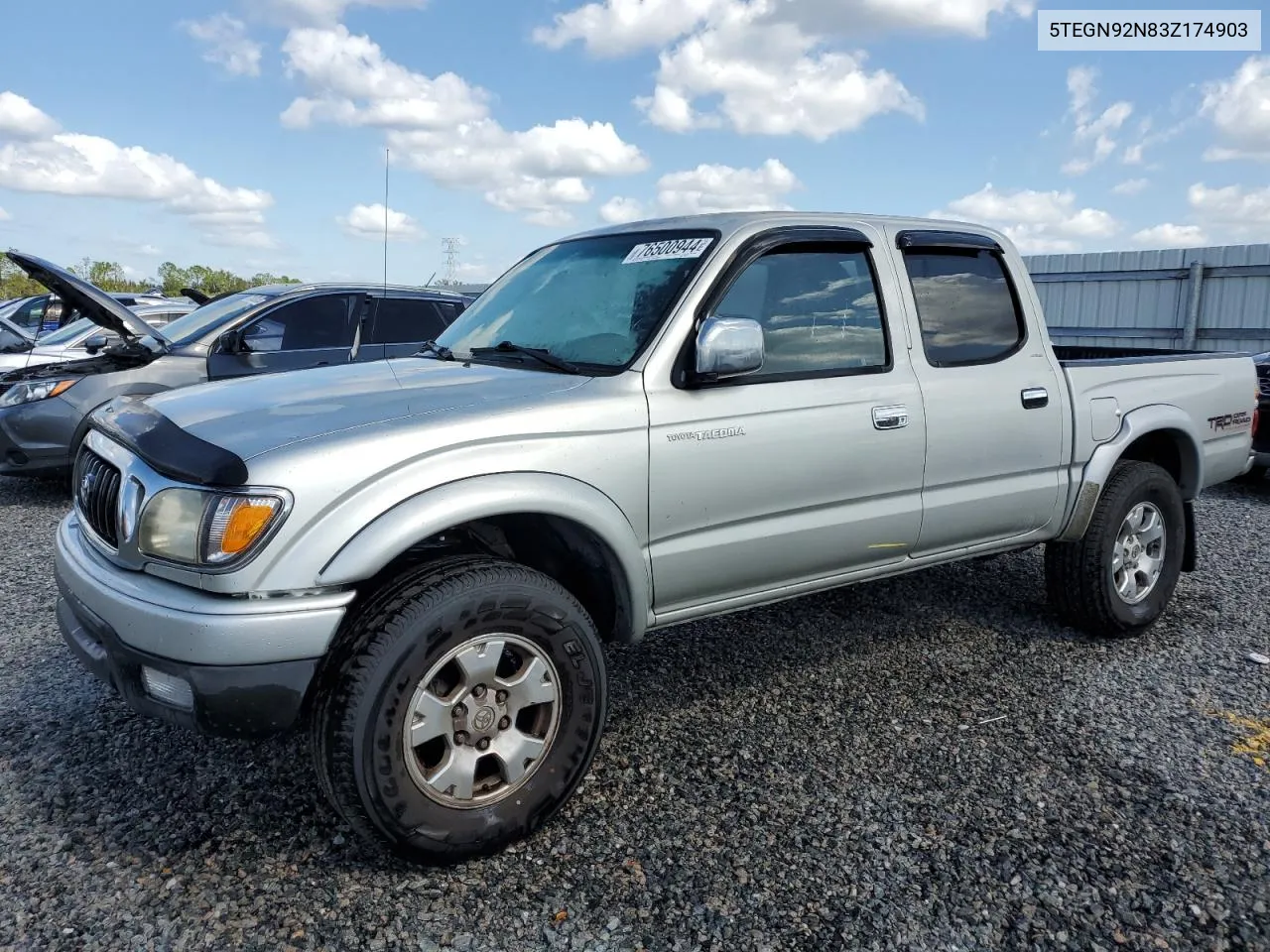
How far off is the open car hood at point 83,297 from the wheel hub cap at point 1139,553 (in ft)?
18.4

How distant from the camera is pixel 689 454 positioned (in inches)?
125

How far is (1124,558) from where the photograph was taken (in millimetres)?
4672

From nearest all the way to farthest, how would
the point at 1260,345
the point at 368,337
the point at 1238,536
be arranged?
the point at 1238,536, the point at 368,337, the point at 1260,345

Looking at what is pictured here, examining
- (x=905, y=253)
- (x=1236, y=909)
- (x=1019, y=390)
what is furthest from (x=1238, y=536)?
(x=1236, y=909)

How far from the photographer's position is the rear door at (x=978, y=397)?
12.6ft

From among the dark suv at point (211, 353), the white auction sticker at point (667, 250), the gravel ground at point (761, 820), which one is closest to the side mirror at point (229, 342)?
the dark suv at point (211, 353)

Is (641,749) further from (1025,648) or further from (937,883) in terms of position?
(1025,648)

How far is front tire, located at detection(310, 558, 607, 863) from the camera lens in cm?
258

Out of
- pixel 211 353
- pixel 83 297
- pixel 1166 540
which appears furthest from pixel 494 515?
pixel 211 353

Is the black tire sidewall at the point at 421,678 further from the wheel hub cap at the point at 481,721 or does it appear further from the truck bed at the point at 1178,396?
the truck bed at the point at 1178,396

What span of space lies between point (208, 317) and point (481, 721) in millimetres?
6464

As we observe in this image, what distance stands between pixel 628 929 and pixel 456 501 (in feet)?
3.92

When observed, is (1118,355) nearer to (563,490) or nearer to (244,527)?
(563,490)

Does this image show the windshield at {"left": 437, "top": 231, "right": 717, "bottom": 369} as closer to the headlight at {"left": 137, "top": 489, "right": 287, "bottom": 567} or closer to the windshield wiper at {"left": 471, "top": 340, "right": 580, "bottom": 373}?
the windshield wiper at {"left": 471, "top": 340, "right": 580, "bottom": 373}
